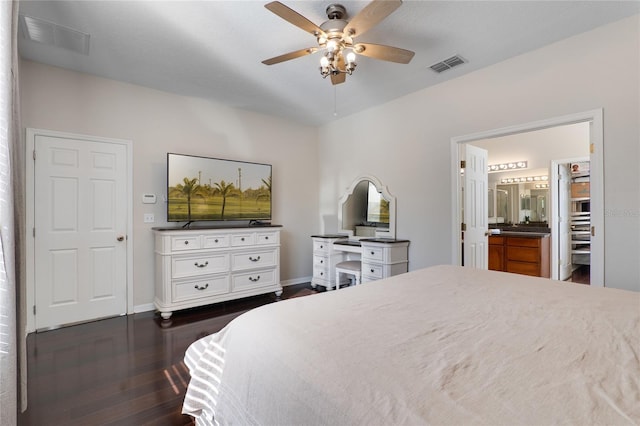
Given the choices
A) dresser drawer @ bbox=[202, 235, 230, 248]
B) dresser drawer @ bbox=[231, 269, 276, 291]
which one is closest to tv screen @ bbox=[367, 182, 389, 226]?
dresser drawer @ bbox=[231, 269, 276, 291]

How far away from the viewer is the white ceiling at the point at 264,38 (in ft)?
7.27

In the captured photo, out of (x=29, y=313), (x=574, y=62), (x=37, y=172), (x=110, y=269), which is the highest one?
(x=574, y=62)

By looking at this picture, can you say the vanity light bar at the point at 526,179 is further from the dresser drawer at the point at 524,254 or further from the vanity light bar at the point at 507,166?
the dresser drawer at the point at 524,254

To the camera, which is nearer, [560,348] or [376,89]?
[560,348]

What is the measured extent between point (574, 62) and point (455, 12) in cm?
123

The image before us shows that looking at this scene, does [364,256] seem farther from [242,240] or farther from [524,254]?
[524,254]

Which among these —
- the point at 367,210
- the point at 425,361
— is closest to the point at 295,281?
the point at 367,210

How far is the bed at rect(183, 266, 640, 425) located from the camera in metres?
0.69

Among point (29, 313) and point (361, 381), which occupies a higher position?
point (361, 381)

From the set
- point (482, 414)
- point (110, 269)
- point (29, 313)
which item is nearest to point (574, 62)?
point (482, 414)

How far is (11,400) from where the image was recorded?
1387 mm

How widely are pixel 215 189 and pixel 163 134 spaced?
0.91 metres

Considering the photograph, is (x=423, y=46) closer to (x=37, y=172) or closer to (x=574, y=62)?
(x=574, y=62)

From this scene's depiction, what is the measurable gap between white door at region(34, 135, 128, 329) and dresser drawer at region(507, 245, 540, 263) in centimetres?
543
